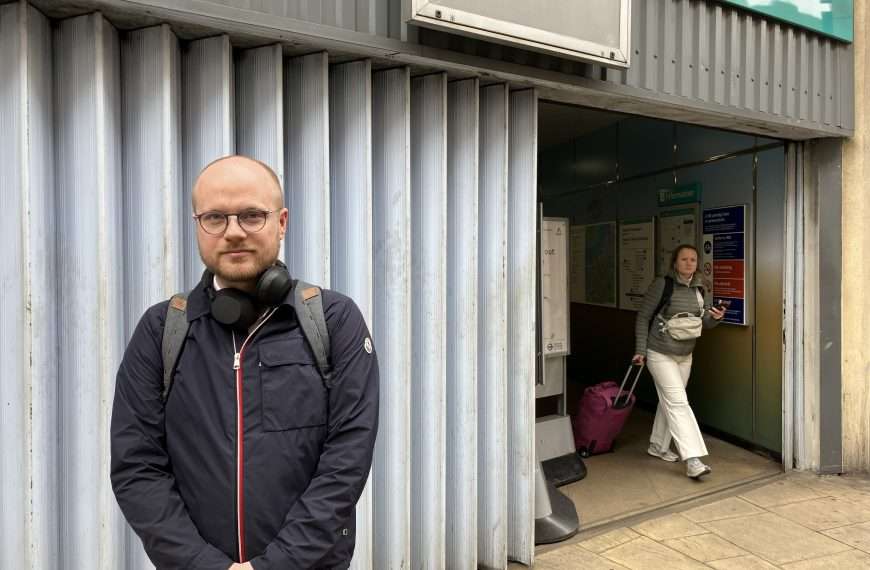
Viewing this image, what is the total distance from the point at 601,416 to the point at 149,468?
4955mm

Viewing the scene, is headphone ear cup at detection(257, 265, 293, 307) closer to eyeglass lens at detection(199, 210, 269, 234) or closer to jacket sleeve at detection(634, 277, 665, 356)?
eyeglass lens at detection(199, 210, 269, 234)

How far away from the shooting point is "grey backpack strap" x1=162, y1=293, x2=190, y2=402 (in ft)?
5.75

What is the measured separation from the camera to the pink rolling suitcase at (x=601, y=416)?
19.6ft

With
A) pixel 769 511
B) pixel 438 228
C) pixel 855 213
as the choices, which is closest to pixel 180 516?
pixel 438 228

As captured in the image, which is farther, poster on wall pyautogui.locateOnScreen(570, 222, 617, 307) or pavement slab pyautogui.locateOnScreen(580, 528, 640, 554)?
poster on wall pyautogui.locateOnScreen(570, 222, 617, 307)

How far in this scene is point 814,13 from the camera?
514 centimetres

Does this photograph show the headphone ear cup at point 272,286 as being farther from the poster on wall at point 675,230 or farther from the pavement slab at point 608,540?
the poster on wall at point 675,230

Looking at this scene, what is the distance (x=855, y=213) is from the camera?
18.2ft

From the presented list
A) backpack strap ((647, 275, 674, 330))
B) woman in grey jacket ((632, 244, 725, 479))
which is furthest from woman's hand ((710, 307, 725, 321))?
backpack strap ((647, 275, 674, 330))

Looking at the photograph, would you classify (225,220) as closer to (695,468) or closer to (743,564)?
(743,564)

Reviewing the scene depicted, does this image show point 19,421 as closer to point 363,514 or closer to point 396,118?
point 363,514

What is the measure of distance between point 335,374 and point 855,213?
550 centimetres

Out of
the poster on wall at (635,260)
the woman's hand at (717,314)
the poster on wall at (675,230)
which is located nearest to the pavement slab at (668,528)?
the woman's hand at (717,314)

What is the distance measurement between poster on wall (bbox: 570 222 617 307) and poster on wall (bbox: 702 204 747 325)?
58.9 inches
